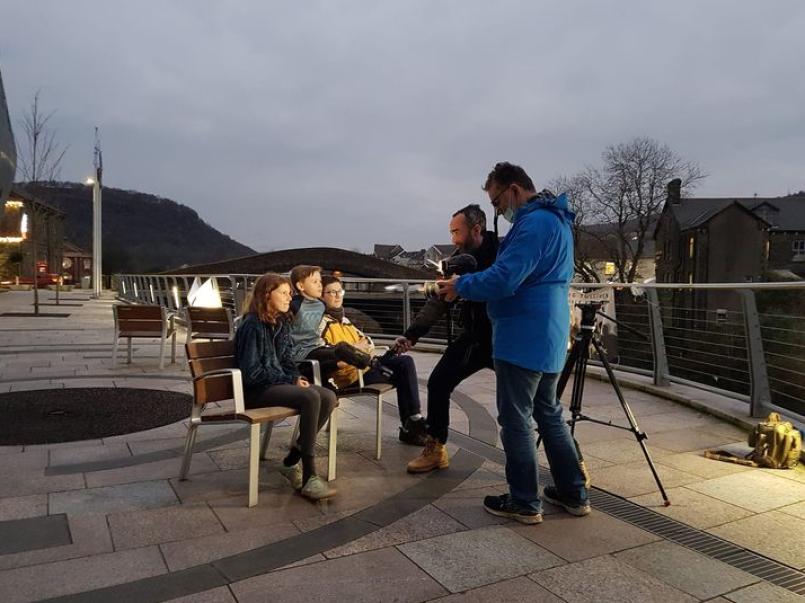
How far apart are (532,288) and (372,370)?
186 centimetres

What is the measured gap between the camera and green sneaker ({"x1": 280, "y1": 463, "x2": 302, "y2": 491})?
3.96 meters

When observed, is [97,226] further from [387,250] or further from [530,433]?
[387,250]

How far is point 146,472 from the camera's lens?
4.25 metres

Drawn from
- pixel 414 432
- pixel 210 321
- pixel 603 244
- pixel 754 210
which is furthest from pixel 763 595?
pixel 754 210

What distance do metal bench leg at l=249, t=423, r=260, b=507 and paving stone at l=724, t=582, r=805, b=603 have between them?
7.65 feet

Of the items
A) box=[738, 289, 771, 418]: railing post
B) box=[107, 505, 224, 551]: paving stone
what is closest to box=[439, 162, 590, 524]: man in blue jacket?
box=[107, 505, 224, 551]: paving stone

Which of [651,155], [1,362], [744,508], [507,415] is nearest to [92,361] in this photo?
[1,362]

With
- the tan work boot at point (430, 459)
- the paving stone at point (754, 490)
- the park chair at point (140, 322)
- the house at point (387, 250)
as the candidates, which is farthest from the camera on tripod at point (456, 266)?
the house at point (387, 250)

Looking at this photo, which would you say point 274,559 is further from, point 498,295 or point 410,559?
point 498,295

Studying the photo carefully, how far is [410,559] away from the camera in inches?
118

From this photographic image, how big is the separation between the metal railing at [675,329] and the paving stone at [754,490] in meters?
0.84

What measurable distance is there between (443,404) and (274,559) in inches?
63.7

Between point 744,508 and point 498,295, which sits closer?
point 498,295

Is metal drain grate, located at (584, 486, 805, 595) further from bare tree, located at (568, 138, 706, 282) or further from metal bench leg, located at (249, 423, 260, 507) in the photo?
bare tree, located at (568, 138, 706, 282)
